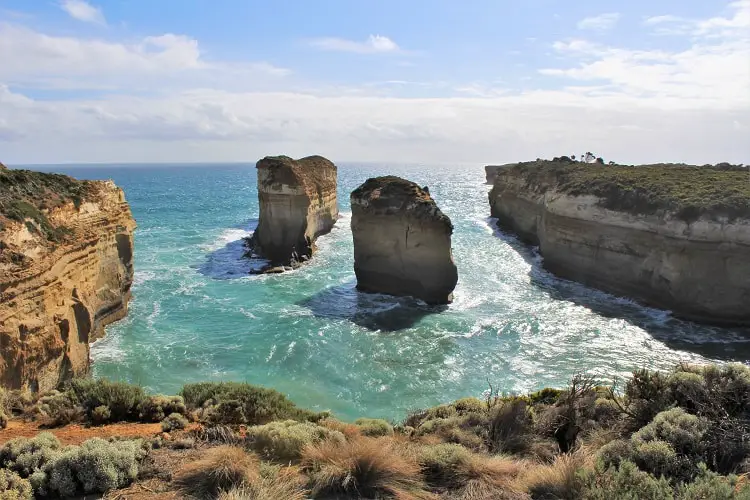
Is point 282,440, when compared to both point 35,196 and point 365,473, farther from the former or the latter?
point 35,196

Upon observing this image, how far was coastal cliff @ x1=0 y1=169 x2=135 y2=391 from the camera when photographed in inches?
453

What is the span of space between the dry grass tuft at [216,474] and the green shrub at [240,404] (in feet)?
9.13

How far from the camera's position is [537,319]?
21.8m

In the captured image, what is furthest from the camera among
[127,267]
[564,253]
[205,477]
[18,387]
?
[564,253]

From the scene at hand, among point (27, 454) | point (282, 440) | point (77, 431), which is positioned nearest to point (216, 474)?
point (282, 440)

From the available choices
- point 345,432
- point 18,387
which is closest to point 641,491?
point 345,432

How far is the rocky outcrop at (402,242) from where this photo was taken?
2350cm

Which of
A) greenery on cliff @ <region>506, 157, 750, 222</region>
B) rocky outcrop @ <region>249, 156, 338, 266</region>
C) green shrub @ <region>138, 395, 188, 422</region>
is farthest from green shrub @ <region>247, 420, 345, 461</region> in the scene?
rocky outcrop @ <region>249, 156, 338, 266</region>

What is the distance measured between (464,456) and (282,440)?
2.38 m

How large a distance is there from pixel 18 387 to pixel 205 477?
8.57 metres

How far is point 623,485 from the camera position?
5.00 m

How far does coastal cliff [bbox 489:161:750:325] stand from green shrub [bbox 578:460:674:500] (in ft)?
64.9

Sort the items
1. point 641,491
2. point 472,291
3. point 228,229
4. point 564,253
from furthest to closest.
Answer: point 228,229 < point 564,253 < point 472,291 < point 641,491

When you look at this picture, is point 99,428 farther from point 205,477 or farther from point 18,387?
point 18,387
